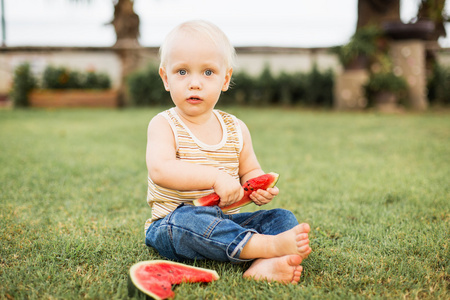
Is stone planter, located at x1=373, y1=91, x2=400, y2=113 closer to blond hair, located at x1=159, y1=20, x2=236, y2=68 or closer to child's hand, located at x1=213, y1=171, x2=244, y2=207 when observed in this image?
blond hair, located at x1=159, y1=20, x2=236, y2=68

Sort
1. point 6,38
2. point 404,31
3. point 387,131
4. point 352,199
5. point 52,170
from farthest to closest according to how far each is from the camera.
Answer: point 6,38, point 404,31, point 387,131, point 52,170, point 352,199

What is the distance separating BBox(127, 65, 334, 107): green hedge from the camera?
1084cm

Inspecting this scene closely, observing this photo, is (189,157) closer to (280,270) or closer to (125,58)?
(280,270)

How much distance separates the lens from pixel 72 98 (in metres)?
11.3

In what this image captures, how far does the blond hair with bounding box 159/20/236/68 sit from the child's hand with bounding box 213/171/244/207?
1.86ft

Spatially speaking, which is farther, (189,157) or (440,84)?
(440,84)

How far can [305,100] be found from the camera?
11031 millimetres

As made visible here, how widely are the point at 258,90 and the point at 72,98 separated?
5210 mm

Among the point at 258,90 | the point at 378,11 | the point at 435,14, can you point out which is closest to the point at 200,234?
the point at 378,11

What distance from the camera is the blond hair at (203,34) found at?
73.1 inches

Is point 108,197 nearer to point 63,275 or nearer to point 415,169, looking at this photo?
point 63,275

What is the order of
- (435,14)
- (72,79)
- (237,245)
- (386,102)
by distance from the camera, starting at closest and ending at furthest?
(237,245) → (386,102) → (435,14) → (72,79)

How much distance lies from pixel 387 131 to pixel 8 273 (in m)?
5.50

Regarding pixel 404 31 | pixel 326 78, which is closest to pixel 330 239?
pixel 404 31
